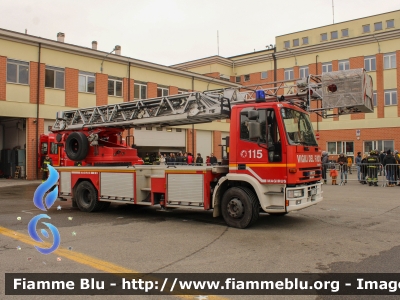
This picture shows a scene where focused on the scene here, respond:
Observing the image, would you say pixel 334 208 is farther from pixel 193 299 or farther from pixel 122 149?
pixel 193 299

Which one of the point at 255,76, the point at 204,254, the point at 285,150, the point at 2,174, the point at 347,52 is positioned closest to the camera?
the point at 204,254

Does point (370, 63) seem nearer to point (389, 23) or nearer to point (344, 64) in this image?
point (344, 64)

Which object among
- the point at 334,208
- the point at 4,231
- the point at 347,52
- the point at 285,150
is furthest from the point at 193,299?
the point at 347,52

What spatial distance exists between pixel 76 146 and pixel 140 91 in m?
19.0

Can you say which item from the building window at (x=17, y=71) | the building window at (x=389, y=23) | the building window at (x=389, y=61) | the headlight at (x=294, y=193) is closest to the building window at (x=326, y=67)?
the building window at (x=389, y=61)

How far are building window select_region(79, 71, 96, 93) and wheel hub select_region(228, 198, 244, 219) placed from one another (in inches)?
821

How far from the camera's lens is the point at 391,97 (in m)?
34.6

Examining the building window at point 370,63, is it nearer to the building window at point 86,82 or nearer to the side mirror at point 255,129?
the building window at point 86,82

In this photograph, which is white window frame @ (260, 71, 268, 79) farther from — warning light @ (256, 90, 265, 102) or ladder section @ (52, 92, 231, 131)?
warning light @ (256, 90, 265, 102)

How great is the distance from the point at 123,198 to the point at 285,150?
4.64 m

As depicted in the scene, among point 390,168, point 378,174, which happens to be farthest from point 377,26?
point 390,168

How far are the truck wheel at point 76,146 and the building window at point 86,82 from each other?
15.3 metres

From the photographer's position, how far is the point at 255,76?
1748 inches

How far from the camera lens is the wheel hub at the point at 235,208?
26.7ft
